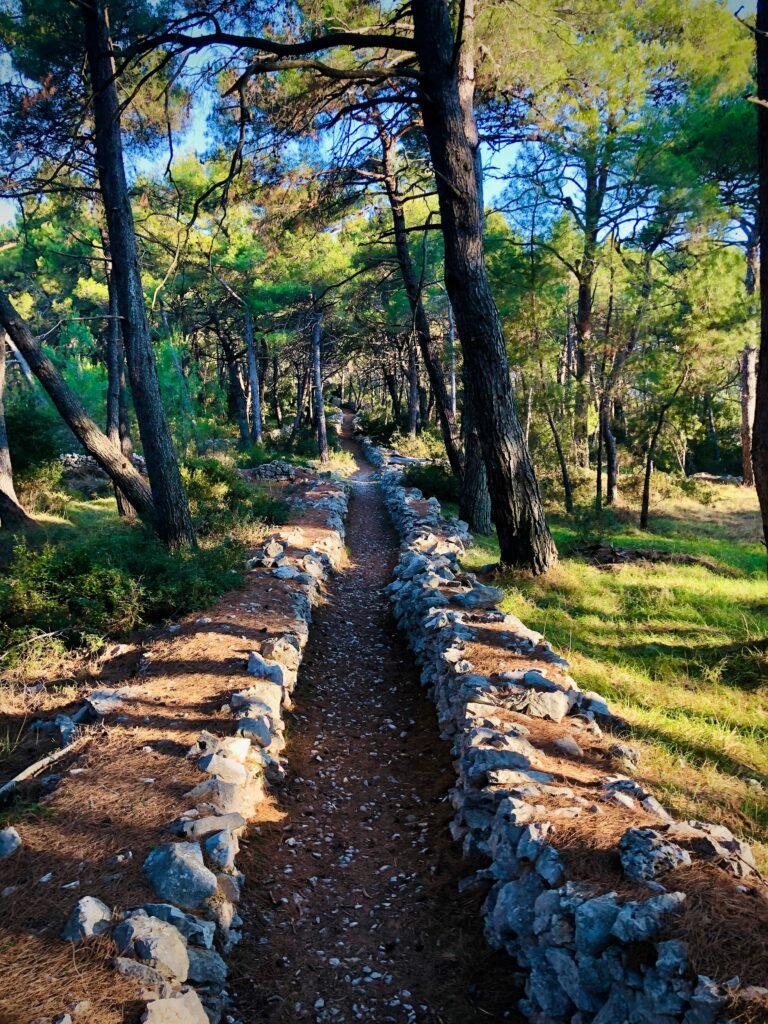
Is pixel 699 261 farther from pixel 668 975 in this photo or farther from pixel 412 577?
pixel 668 975

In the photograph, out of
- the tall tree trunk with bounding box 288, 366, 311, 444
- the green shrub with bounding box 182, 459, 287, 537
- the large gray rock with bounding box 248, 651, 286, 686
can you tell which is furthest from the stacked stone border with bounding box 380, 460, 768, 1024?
the tall tree trunk with bounding box 288, 366, 311, 444

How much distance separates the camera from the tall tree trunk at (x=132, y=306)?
837 centimetres

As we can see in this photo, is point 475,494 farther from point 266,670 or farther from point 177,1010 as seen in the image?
point 177,1010

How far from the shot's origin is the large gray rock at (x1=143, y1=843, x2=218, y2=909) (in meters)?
2.86

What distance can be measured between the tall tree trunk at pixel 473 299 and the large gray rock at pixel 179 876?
215 inches

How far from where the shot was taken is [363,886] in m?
3.55

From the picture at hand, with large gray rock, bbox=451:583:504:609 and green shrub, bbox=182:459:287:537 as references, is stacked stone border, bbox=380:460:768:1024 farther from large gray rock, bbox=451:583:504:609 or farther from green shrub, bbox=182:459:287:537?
green shrub, bbox=182:459:287:537

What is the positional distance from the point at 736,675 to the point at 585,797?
295 centimetres

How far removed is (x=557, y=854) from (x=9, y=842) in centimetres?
274

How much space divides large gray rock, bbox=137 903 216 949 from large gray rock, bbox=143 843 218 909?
0.10m

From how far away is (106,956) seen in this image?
243 cm

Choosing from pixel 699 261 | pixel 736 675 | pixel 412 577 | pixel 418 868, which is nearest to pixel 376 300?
pixel 699 261

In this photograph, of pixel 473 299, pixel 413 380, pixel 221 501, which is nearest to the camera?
pixel 473 299

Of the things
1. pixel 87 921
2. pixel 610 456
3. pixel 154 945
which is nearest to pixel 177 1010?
pixel 154 945
